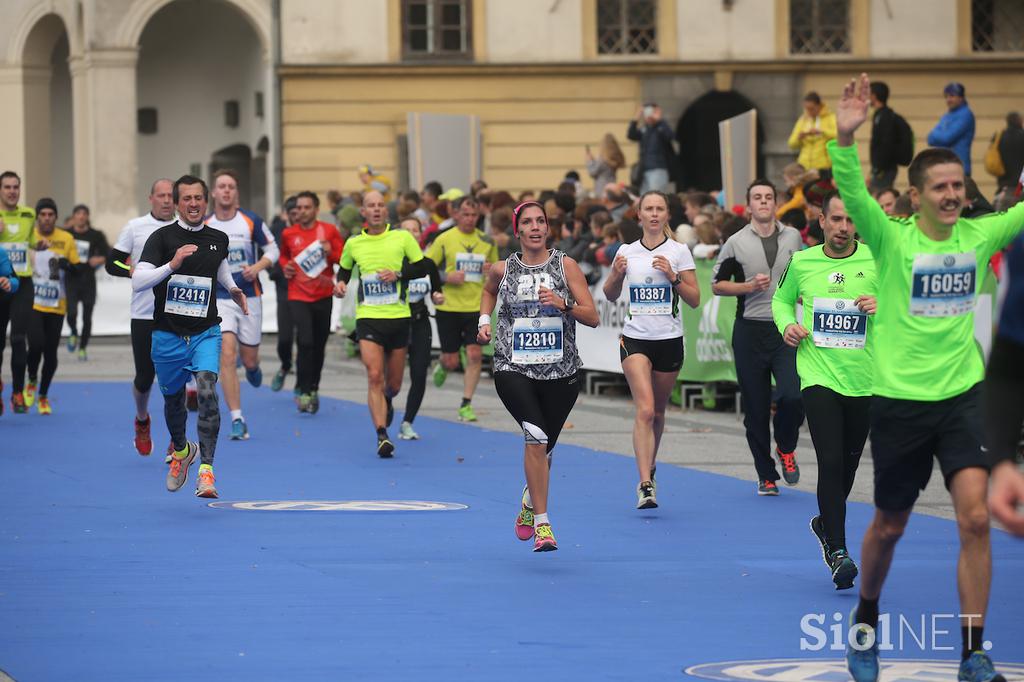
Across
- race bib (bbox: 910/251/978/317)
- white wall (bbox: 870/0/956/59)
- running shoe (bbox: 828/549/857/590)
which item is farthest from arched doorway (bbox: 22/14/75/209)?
race bib (bbox: 910/251/978/317)

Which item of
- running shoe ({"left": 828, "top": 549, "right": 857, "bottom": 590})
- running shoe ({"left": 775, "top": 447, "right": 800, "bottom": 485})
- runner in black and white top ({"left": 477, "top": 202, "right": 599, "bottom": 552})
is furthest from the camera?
running shoe ({"left": 775, "top": 447, "right": 800, "bottom": 485})

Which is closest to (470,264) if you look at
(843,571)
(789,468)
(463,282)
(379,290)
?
(463,282)

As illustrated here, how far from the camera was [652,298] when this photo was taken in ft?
37.4

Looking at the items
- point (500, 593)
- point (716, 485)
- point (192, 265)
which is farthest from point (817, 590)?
point (192, 265)

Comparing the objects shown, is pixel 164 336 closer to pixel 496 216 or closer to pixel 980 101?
pixel 496 216

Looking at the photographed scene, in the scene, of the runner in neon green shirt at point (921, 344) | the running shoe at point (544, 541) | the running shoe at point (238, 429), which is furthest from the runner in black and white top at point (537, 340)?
the running shoe at point (238, 429)

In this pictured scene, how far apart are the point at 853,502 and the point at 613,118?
2299 centimetres

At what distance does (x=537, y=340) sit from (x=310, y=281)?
313 inches

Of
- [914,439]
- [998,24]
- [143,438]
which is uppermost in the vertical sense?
[998,24]

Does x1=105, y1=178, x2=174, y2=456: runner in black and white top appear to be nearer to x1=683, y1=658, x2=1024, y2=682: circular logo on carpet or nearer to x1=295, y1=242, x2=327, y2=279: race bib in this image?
x1=295, y1=242, x2=327, y2=279: race bib

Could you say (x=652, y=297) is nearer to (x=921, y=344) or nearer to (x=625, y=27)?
(x=921, y=344)

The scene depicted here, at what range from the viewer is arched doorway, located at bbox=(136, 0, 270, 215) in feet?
140

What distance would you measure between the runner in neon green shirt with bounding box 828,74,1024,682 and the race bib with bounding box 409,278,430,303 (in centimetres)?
833

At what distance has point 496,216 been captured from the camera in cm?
1822
